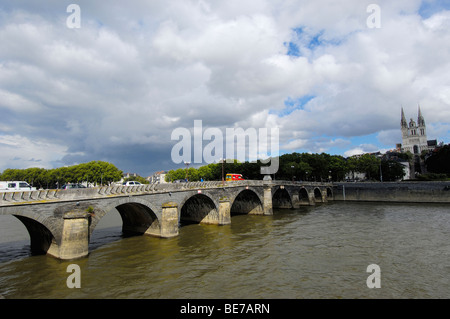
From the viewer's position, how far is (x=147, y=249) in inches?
925

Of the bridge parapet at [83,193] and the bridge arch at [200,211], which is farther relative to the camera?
the bridge arch at [200,211]

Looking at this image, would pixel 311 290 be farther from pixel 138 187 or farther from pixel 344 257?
pixel 138 187

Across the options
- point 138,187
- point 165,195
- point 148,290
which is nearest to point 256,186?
point 165,195

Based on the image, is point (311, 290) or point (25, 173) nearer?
point (311, 290)

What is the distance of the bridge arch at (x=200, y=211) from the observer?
122 feet

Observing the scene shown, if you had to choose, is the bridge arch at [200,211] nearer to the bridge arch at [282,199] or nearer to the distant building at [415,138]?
the bridge arch at [282,199]

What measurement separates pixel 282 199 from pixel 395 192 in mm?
34757

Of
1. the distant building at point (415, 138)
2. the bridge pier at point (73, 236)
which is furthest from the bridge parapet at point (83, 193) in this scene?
the distant building at point (415, 138)

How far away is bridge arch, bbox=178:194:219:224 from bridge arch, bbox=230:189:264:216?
33.8 ft

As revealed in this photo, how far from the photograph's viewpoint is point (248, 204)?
50.1 meters

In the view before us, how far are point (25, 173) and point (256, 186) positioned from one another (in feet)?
278

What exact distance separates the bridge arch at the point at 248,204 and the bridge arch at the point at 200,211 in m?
10.3

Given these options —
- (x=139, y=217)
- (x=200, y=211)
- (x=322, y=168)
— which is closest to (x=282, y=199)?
(x=200, y=211)
